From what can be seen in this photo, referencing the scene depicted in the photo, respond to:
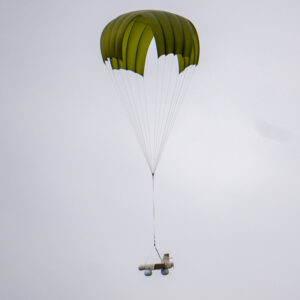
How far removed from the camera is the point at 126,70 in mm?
21969

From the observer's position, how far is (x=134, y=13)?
20891 mm

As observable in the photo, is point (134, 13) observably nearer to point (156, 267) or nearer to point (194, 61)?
point (194, 61)

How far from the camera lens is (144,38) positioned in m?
22.1

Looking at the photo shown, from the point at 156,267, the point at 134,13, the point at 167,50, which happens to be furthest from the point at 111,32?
the point at 156,267

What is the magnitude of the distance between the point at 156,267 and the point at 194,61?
28.1 ft

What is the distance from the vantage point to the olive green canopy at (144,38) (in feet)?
66.6

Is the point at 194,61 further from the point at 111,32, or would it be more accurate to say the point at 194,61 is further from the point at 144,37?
the point at 111,32

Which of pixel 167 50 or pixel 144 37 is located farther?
pixel 144 37

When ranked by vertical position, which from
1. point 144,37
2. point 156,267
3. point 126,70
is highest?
point 144,37

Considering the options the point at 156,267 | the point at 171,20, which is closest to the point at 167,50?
the point at 171,20

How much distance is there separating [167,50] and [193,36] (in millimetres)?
1509

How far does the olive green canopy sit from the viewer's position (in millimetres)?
20312

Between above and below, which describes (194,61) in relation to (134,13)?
below

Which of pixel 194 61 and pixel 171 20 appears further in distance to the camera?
pixel 194 61
